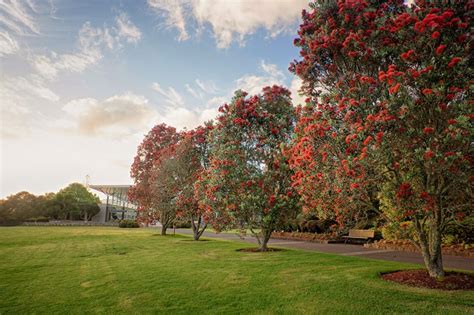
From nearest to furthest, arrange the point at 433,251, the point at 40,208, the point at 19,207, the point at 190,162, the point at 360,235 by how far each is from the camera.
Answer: the point at 433,251, the point at 360,235, the point at 190,162, the point at 19,207, the point at 40,208

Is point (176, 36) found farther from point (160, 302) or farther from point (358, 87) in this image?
point (160, 302)

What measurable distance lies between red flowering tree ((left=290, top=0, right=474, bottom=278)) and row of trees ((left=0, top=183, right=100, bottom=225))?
67.7 metres

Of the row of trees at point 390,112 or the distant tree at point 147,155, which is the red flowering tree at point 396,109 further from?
the distant tree at point 147,155

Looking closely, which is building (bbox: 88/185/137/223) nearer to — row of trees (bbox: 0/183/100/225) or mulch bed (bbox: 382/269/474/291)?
row of trees (bbox: 0/183/100/225)

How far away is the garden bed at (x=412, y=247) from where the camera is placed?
13.8m

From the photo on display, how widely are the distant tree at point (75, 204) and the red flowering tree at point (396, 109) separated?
3069 inches

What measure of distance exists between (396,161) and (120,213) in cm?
9856

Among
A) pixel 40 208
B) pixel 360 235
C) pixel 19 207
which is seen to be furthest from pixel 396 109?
pixel 40 208

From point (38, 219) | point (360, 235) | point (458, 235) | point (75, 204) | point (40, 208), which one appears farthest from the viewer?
point (75, 204)

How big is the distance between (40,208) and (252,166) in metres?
70.6

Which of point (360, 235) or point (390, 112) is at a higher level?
point (390, 112)

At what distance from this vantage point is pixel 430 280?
7.97m

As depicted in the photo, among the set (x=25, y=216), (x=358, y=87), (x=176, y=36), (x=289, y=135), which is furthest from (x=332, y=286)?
(x=25, y=216)

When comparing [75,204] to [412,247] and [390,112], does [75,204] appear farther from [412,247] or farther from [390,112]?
[390,112]
